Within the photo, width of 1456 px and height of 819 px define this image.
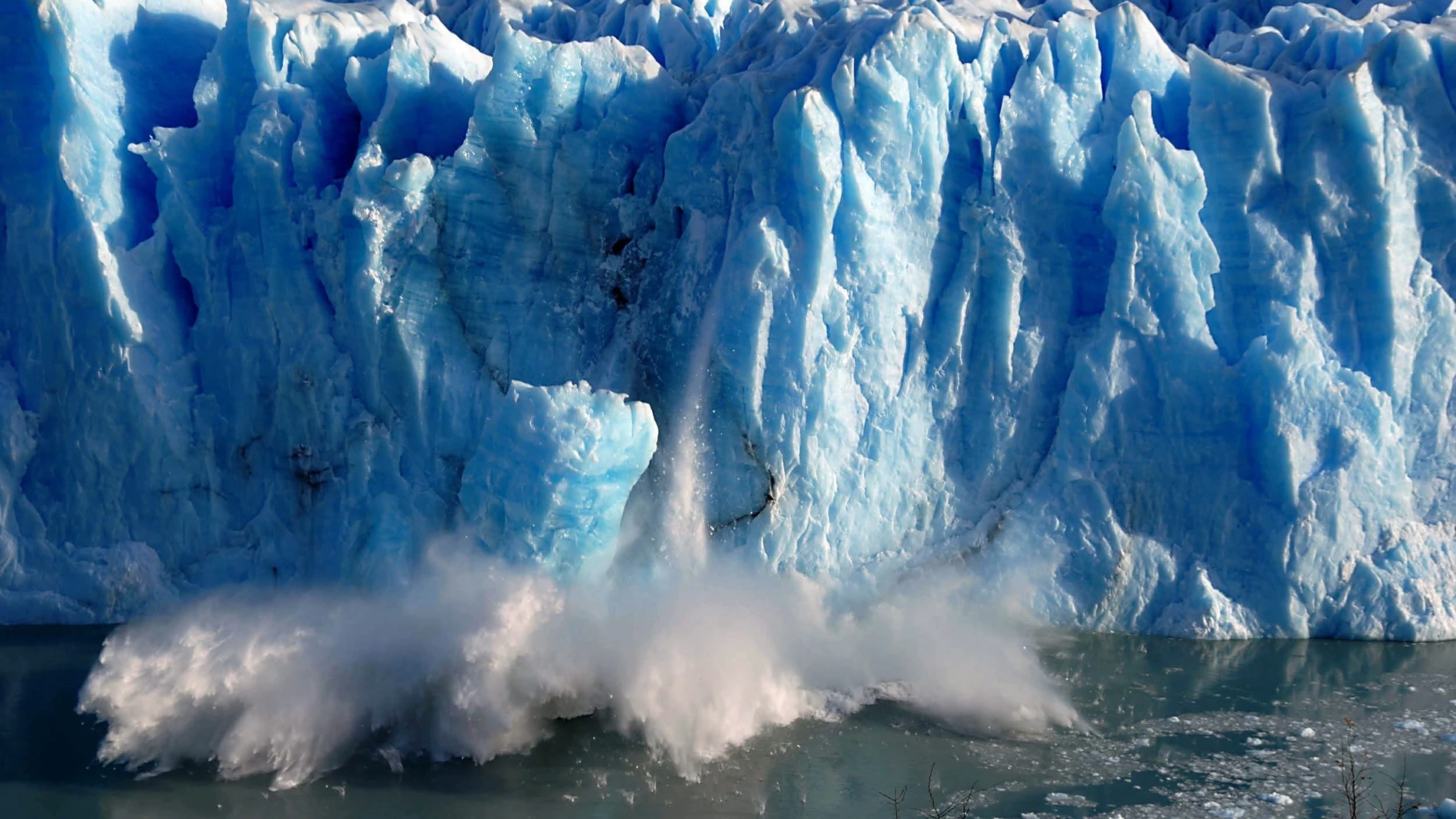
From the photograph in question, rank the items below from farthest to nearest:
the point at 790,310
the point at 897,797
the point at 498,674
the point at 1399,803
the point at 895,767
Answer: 1. the point at 790,310
2. the point at 498,674
3. the point at 895,767
4. the point at 897,797
5. the point at 1399,803

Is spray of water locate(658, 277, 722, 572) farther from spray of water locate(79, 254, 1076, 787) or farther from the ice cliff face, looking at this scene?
spray of water locate(79, 254, 1076, 787)

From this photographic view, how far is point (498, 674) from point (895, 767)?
6.45 ft

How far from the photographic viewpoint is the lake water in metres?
5.11

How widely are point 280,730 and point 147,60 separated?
488 cm

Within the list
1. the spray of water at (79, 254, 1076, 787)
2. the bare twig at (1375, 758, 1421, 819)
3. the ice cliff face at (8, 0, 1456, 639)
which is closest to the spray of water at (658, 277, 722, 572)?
the ice cliff face at (8, 0, 1456, 639)

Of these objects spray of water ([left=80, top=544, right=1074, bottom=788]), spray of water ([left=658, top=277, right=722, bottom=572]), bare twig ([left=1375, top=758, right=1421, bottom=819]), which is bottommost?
spray of water ([left=80, top=544, right=1074, bottom=788])

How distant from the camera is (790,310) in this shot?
7.13 metres

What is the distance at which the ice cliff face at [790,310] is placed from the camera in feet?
23.7

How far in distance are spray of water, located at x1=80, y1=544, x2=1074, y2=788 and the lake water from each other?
147 millimetres

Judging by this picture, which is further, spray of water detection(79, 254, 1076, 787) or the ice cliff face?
the ice cliff face

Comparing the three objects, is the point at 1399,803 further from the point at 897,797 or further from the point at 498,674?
the point at 498,674

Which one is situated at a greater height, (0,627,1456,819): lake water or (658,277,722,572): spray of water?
(658,277,722,572): spray of water

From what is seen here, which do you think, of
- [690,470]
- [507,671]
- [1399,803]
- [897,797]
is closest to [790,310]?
[690,470]

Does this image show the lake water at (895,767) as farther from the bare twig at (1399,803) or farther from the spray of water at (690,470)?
the spray of water at (690,470)
